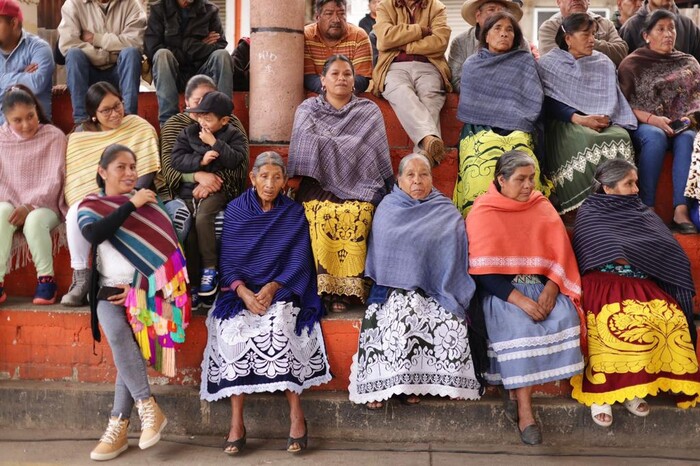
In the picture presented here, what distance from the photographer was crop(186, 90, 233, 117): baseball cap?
5.05 m

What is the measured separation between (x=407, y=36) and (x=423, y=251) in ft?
6.97

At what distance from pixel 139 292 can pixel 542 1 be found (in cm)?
1103

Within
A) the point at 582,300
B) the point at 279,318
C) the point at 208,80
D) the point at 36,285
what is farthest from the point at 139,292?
the point at 582,300

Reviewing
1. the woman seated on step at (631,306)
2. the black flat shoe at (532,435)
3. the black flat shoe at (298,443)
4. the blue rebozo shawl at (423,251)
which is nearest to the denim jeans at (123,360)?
the black flat shoe at (298,443)

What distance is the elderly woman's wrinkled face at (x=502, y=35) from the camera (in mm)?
5613

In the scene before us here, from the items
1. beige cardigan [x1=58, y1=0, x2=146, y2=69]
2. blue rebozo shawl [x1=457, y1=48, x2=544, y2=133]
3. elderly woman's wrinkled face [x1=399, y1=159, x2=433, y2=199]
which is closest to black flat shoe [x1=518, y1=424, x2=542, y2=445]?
elderly woman's wrinkled face [x1=399, y1=159, x2=433, y2=199]

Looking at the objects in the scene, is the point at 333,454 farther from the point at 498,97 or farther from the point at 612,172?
the point at 498,97

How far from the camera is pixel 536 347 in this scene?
14.2 feet

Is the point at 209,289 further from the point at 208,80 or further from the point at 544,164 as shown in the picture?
the point at 544,164

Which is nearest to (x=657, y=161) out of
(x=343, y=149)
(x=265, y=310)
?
(x=343, y=149)

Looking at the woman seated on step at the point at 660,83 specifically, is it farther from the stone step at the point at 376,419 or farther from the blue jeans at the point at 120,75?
the blue jeans at the point at 120,75

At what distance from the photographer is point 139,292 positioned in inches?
173

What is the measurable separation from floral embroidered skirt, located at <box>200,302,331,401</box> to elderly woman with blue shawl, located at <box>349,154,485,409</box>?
0.92 ft

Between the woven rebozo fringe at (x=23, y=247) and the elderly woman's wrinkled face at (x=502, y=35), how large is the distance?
10.3 feet
